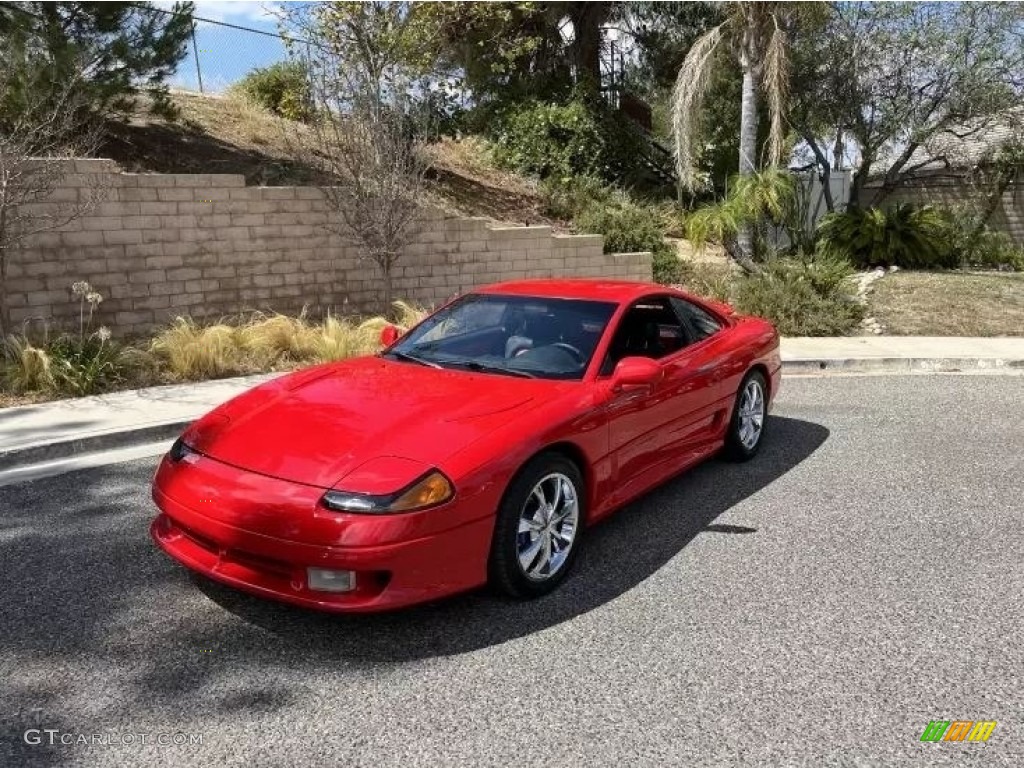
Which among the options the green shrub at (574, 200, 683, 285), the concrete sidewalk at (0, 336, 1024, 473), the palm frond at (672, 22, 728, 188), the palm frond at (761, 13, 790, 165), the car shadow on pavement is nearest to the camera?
the car shadow on pavement

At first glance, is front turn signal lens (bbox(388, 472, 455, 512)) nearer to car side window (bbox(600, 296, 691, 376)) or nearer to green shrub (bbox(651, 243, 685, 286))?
car side window (bbox(600, 296, 691, 376))

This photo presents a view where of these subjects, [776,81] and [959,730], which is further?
[776,81]

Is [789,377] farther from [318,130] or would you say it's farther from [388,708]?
[388,708]

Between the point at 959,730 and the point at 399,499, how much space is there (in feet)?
7.03

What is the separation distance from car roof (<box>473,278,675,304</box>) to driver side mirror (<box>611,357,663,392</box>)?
2.13 ft

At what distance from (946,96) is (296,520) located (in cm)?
1686

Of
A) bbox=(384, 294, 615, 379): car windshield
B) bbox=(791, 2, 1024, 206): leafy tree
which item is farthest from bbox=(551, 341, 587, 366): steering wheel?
bbox=(791, 2, 1024, 206): leafy tree

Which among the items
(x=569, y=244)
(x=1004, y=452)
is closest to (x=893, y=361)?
(x=1004, y=452)

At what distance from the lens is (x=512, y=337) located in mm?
4891

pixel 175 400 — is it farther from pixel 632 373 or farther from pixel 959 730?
pixel 959 730

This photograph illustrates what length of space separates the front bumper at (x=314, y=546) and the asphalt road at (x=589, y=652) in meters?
0.25

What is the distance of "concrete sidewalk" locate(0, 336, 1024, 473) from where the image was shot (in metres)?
6.31

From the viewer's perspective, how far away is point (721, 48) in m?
13.9

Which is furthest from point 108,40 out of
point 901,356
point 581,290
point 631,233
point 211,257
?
point 901,356
